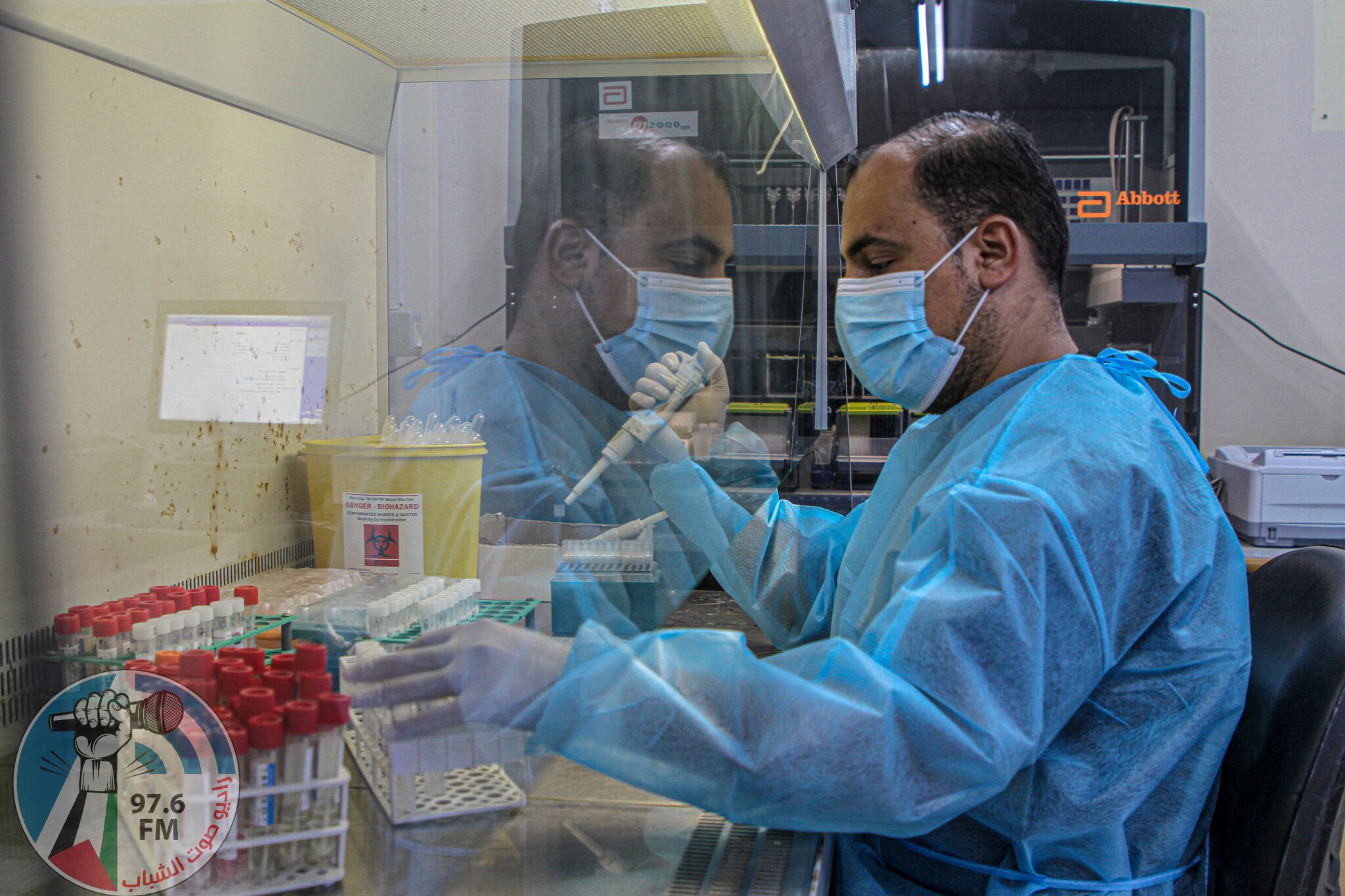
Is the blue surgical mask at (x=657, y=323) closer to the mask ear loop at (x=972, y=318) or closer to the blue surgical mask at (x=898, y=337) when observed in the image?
the blue surgical mask at (x=898, y=337)

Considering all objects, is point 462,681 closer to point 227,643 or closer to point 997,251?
point 227,643

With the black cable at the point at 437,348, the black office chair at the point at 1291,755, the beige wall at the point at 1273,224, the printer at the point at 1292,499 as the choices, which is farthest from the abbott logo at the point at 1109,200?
the black cable at the point at 437,348

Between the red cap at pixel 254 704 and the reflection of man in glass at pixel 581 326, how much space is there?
0.94ft

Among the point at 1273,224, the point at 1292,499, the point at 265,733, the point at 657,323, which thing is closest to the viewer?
the point at 265,733

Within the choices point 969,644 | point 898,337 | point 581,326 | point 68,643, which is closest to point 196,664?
point 68,643

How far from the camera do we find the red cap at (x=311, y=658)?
2.20 ft

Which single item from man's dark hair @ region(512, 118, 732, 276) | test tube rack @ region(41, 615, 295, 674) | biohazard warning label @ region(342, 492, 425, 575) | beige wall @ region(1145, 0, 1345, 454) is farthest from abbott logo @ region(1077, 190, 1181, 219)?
test tube rack @ region(41, 615, 295, 674)

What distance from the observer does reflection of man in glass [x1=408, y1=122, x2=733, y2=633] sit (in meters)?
0.87

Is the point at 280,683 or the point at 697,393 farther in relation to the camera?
the point at 697,393

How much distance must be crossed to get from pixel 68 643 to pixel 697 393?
0.71 m

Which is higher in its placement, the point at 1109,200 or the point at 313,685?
the point at 1109,200

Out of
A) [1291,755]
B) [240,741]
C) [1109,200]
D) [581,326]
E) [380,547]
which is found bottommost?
[1291,755]

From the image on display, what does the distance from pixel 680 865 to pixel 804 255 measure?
1227 mm

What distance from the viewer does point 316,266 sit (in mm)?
805
